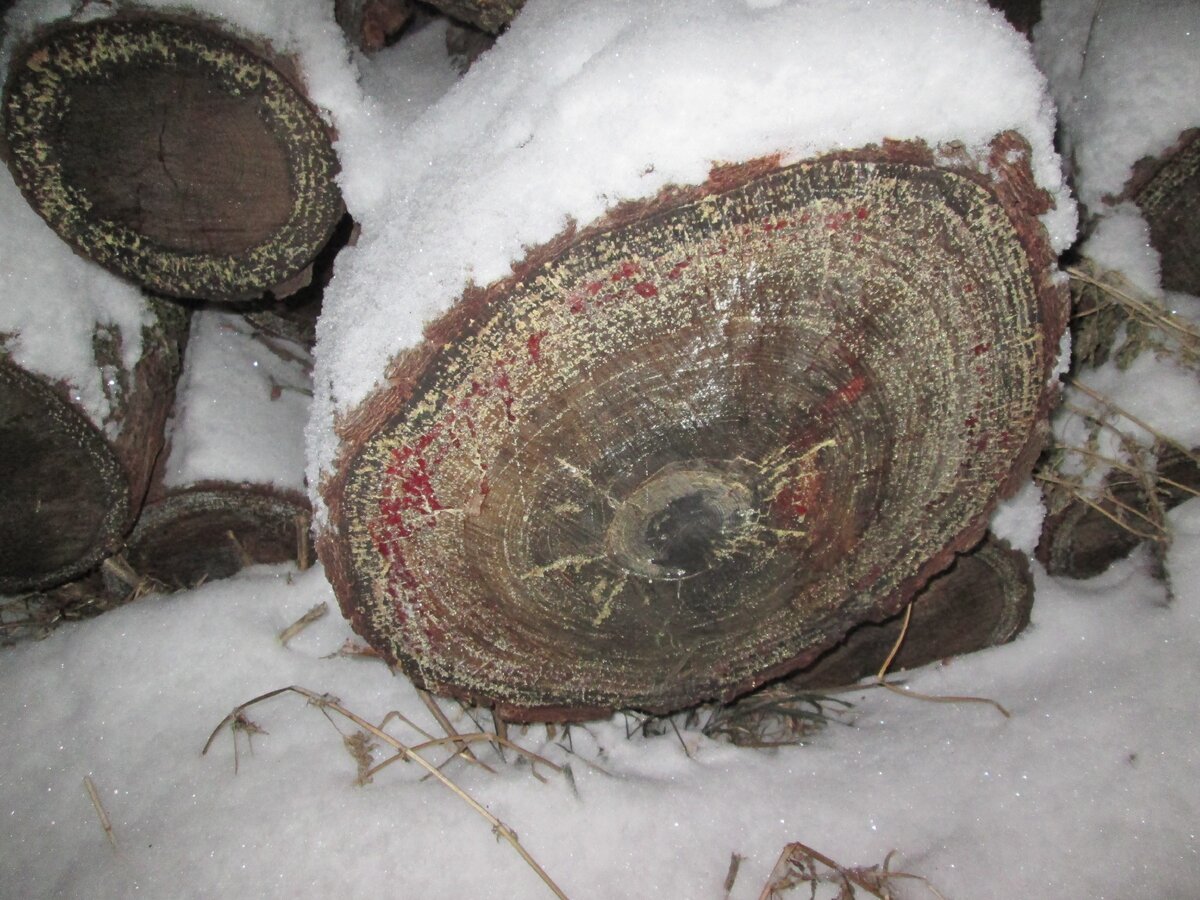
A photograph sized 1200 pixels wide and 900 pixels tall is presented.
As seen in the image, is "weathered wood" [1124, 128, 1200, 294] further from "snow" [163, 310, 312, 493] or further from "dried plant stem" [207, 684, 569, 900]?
"snow" [163, 310, 312, 493]

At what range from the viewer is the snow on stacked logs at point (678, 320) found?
0.92 m

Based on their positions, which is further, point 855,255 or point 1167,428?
point 1167,428

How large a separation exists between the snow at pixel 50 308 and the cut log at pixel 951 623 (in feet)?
5.56

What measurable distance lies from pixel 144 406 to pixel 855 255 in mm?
1469

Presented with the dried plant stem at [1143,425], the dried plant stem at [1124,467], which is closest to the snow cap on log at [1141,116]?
the dried plant stem at [1143,425]

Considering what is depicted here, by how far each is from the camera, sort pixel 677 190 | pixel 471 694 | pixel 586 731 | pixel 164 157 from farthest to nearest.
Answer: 1. pixel 586 731
2. pixel 471 694
3. pixel 164 157
4. pixel 677 190

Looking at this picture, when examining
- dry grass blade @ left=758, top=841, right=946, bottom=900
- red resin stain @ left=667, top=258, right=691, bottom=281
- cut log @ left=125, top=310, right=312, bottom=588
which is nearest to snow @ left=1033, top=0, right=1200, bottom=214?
red resin stain @ left=667, top=258, right=691, bottom=281

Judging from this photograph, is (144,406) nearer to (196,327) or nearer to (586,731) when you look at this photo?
(196,327)

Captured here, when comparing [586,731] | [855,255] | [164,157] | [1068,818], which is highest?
[164,157]

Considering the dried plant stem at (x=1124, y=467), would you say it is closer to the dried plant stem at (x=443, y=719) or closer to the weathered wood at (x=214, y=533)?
the dried plant stem at (x=443, y=719)

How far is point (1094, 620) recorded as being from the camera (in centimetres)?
173

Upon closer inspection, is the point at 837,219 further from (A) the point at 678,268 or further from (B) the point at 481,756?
(B) the point at 481,756

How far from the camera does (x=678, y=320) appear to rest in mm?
975

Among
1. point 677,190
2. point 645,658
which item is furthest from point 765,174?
point 645,658
